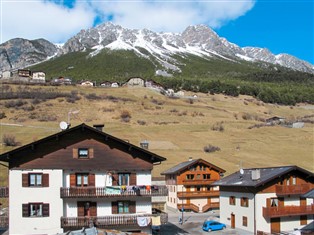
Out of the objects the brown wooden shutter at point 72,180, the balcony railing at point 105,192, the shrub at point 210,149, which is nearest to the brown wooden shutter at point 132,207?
the balcony railing at point 105,192

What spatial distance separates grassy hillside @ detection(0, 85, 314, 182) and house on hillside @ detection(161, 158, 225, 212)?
673 inches

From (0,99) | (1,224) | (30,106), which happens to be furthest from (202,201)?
(0,99)

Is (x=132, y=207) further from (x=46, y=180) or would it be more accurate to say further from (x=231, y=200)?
(x=231, y=200)

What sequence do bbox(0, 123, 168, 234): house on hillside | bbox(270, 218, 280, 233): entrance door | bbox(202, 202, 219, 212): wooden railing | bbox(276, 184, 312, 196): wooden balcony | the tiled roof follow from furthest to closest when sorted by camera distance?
1. bbox(202, 202, 219, 212): wooden railing
2. bbox(276, 184, 312, 196): wooden balcony
3. bbox(270, 218, 280, 233): entrance door
4. the tiled roof
5. bbox(0, 123, 168, 234): house on hillside

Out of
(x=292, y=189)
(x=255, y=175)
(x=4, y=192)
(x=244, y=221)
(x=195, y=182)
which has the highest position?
(x=255, y=175)

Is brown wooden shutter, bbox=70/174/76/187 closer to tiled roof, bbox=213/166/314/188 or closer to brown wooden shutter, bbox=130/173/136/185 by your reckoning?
brown wooden shutter, bbox=130/173/136/185

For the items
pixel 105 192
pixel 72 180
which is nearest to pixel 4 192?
pixel 72 180

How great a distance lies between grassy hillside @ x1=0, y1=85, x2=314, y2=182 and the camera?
108 metres

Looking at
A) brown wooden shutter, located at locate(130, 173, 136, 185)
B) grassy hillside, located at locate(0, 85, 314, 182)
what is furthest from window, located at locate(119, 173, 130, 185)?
grassy hillside, located at locate(0, 85, 314, 182)

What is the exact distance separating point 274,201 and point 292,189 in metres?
2.32

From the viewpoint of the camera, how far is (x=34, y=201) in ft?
136

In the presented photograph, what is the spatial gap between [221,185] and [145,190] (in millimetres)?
16590

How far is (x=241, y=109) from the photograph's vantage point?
198375 mm

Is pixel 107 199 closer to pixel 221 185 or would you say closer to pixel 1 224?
pixel 1 224
